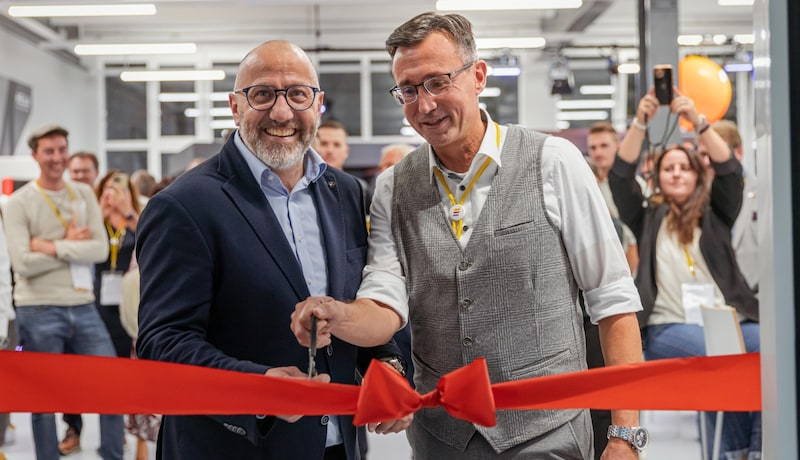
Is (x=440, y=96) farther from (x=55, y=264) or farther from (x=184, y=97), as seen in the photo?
(x=184, y=97)

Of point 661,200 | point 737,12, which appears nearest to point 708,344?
point 661,200

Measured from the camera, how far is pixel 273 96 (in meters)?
2.02

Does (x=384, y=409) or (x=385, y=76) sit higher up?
(x=385, y=76)

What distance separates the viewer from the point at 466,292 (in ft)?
6.28

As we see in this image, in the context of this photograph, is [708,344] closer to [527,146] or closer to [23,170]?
[527,146]

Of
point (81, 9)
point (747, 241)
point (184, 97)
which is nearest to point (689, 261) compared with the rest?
point (747, 241)

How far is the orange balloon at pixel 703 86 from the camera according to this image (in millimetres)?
7211

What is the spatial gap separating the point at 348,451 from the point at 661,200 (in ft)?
Result: 10.4

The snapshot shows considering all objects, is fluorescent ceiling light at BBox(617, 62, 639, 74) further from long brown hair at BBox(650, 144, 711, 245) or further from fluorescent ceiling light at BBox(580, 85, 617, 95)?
long brown hair at BBox(650, 144, 711, 245)

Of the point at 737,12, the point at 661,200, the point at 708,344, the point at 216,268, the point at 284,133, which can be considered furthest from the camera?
the point at 737,12

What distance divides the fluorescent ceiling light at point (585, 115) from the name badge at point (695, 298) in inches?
517

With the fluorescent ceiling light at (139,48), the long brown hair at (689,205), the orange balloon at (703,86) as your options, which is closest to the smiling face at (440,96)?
the long brown hair at (689,205)

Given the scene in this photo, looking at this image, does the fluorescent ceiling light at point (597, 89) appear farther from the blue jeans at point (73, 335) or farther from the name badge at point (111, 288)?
the blue jeans at point (73, 335)

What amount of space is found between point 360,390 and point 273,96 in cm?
77
